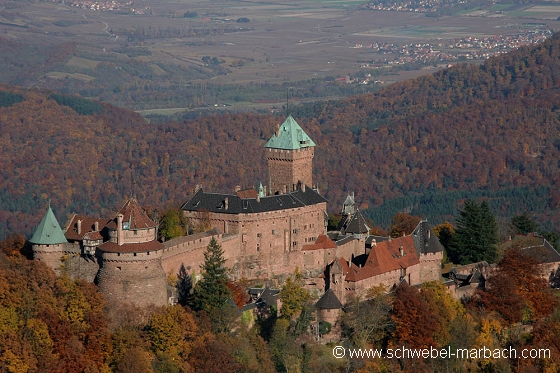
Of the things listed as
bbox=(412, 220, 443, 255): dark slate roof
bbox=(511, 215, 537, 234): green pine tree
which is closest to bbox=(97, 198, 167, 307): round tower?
bbox=(412, 220, 443, 255): dark slate roof

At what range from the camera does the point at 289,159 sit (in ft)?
259

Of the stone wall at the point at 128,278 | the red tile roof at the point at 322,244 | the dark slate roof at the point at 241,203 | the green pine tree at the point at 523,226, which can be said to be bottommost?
the green pine tree at the point at 523,226

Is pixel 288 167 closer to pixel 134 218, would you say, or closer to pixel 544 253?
pixel 544 253

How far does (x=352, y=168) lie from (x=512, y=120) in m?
26.8

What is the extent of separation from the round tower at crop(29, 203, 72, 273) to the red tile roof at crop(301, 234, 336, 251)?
13.9m

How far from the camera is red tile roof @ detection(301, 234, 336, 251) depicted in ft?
240

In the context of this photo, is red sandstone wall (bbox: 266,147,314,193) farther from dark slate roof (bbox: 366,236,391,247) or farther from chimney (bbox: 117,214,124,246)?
chimney (bbox: 117,214,124,246)

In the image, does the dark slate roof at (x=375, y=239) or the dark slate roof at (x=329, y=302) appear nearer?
the dark slate roof at (x=329, y=302)

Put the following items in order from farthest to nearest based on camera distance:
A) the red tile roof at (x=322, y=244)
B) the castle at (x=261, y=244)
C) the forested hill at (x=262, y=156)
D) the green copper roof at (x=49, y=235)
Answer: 1. the forested hill at (x=262, y=156)
2. the red tile roof at (x=322, y=244)
3. the green copper roof at (x=49, y=235)
4. the castle at (x=261, y=244)

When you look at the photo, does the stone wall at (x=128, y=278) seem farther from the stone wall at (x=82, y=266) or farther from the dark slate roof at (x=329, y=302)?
the dark slate roof at (x=329, y=302)

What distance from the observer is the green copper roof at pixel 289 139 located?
3120 inches

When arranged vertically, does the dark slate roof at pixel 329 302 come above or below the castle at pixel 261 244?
below

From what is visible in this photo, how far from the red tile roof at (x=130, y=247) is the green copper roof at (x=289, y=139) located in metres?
16.6

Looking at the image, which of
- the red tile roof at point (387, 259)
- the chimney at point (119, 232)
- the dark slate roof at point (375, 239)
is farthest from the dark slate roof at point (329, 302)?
the chimney at point (119, 232)
